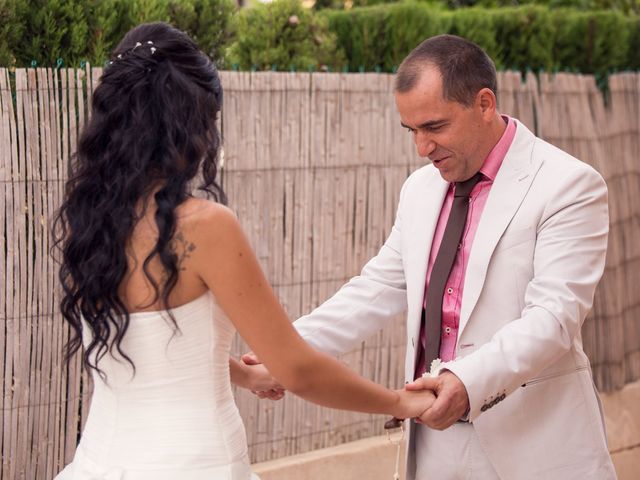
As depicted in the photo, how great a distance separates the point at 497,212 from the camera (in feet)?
13.3

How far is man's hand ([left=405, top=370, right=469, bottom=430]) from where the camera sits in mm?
3877

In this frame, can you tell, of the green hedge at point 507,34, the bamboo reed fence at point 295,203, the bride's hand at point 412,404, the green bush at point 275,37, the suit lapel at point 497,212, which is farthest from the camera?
the green hedge at point 507,34

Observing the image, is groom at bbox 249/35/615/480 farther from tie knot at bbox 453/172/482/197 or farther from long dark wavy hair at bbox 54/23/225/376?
long dark wavy hair at bbox 54/23/225/376

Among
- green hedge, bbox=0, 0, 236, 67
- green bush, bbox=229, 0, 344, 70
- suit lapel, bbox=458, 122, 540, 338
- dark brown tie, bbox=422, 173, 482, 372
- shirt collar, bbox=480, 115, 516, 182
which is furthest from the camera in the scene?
green bush, bbox=229, 0, 344, 70

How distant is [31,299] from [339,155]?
2.04 metres

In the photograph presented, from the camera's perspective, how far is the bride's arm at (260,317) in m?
3.12

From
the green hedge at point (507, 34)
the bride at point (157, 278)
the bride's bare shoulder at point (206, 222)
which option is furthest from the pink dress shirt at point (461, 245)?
the green hedge at point (507, 34)

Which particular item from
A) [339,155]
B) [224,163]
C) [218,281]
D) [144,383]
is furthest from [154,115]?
[339,155]

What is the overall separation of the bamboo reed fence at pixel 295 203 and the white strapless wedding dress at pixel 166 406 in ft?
7.25

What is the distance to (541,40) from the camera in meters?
8.64

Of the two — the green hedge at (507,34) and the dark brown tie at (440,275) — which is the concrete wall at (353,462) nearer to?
the dark brown tie at (440,275)

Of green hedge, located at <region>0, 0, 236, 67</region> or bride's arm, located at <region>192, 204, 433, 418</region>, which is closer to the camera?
bride's arm, located at <region>192, 204, 433, 418</region>

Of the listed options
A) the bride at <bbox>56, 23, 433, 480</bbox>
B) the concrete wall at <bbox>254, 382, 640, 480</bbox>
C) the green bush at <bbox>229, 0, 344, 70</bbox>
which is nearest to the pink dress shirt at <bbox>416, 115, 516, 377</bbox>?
the bride at <bbox>56, 23, 433, 480</bbox>

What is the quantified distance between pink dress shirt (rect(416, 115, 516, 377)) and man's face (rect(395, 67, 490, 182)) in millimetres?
57
